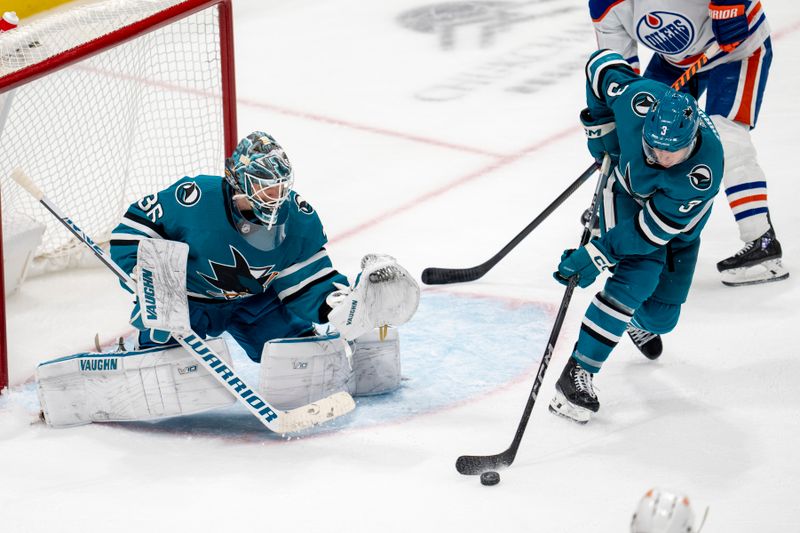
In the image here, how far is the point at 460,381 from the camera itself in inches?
129

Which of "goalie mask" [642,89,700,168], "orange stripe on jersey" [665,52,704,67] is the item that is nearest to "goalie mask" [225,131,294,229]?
"goalie mask" [642,89,700,168]

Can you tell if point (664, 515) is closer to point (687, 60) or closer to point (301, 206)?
point (301, 206)

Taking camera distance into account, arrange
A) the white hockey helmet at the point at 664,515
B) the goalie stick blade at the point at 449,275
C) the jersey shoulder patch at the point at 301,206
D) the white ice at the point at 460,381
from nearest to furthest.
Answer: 1. the white hockey helmet at the point at 664,515
2. the white ice at the point at 460,381
3. the jersey shoulder patch at the point at 301,206
4. the goalie stick blade at the point at 449,275

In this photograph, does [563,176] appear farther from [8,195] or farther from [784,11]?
[784,11]

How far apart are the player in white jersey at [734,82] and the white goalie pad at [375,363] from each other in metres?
1.24

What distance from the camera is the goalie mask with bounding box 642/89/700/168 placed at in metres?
2.72

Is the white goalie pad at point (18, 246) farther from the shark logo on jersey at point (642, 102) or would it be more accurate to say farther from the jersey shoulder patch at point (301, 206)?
the shark logo on jersey at point (642, 102)

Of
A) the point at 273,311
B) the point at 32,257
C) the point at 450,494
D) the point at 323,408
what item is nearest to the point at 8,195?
the point at 32,257

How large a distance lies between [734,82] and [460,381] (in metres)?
1.31

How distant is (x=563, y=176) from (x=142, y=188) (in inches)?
63.4

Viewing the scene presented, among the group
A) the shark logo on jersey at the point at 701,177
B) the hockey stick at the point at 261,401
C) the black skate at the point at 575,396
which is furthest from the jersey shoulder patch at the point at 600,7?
the hockey stick at the point at 261,401

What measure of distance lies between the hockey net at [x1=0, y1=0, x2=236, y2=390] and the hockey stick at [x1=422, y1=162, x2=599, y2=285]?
78 centimetres

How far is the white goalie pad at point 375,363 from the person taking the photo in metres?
3.16

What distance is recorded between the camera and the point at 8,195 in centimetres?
387
